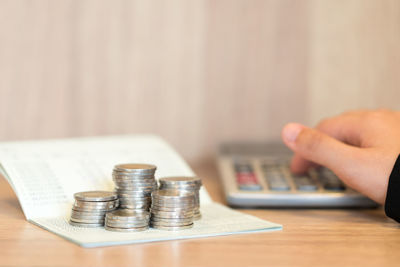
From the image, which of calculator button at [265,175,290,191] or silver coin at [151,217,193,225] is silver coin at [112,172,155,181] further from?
calculator button at [265,175,290,191]

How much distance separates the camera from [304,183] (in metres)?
0.87

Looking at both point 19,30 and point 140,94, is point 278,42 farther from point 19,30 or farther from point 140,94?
point 19,30

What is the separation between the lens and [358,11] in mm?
1242

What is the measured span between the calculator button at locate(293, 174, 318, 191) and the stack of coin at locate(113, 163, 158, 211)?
0.76ft

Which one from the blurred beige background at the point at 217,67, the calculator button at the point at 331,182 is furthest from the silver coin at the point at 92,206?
the blurred beige background at the point at 217,67

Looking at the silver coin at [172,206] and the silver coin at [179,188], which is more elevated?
the silver coin at [179,188]

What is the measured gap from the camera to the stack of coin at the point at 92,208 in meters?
0.67

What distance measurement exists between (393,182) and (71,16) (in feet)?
2.32

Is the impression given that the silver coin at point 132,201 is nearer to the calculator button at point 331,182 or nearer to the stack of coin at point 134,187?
the stack of coin at point 134,187

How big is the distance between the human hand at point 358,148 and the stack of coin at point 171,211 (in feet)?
0.71

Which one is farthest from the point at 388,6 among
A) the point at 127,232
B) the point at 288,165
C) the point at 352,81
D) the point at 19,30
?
the point at 127,232

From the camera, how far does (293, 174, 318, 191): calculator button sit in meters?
0.84

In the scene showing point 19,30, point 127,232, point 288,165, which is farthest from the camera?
point 19,30

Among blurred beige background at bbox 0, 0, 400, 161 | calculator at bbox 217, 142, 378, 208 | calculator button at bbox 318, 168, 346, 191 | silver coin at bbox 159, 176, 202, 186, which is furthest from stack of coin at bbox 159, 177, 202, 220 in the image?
blurred beige background at bbox 0, 0, 400, 161
